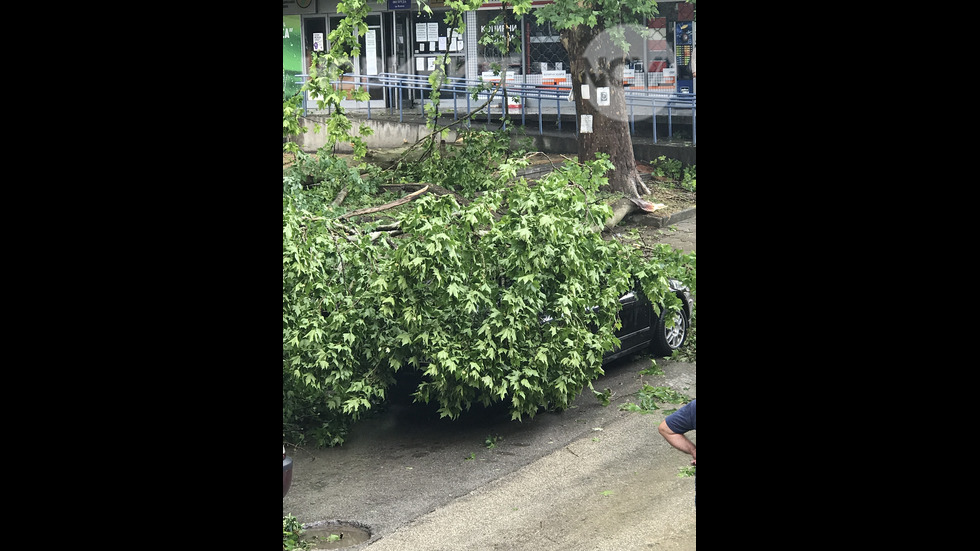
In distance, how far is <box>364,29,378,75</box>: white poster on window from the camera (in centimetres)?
2361

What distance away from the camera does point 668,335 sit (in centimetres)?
1053

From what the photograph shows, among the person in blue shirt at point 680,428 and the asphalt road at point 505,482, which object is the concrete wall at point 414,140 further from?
the person in blue shirt at point 680,428

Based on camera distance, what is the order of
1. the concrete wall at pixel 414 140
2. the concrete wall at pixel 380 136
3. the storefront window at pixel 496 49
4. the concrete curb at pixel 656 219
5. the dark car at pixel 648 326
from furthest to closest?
the storefront window at pixel 496 49 → the concrete wall at pixel 380 136 → the concrete wall at pixel 414 140 → the concrete curb at pixel 656 219 → the dark car at pixel 648 326

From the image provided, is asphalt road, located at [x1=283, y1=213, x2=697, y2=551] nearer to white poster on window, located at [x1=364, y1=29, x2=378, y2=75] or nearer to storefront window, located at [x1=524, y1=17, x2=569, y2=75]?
storefront window, located at [x1=524, y1=17, x2=569, y2=75]

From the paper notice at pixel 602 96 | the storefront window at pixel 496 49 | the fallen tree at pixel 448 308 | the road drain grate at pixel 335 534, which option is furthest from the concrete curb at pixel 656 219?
the road drain grate at pixel 335 534

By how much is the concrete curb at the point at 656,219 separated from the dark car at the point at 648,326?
223 inches

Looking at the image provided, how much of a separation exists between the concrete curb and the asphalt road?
7170mm

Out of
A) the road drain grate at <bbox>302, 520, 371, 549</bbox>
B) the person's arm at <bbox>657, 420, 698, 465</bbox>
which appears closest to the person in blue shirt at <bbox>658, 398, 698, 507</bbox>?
the person's arm at <bbox>657, 420, 698, 465</bbox>

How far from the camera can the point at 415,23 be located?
2345 centimetres

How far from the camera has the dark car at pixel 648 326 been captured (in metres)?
9.73

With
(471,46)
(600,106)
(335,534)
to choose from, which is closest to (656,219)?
(600,106)
